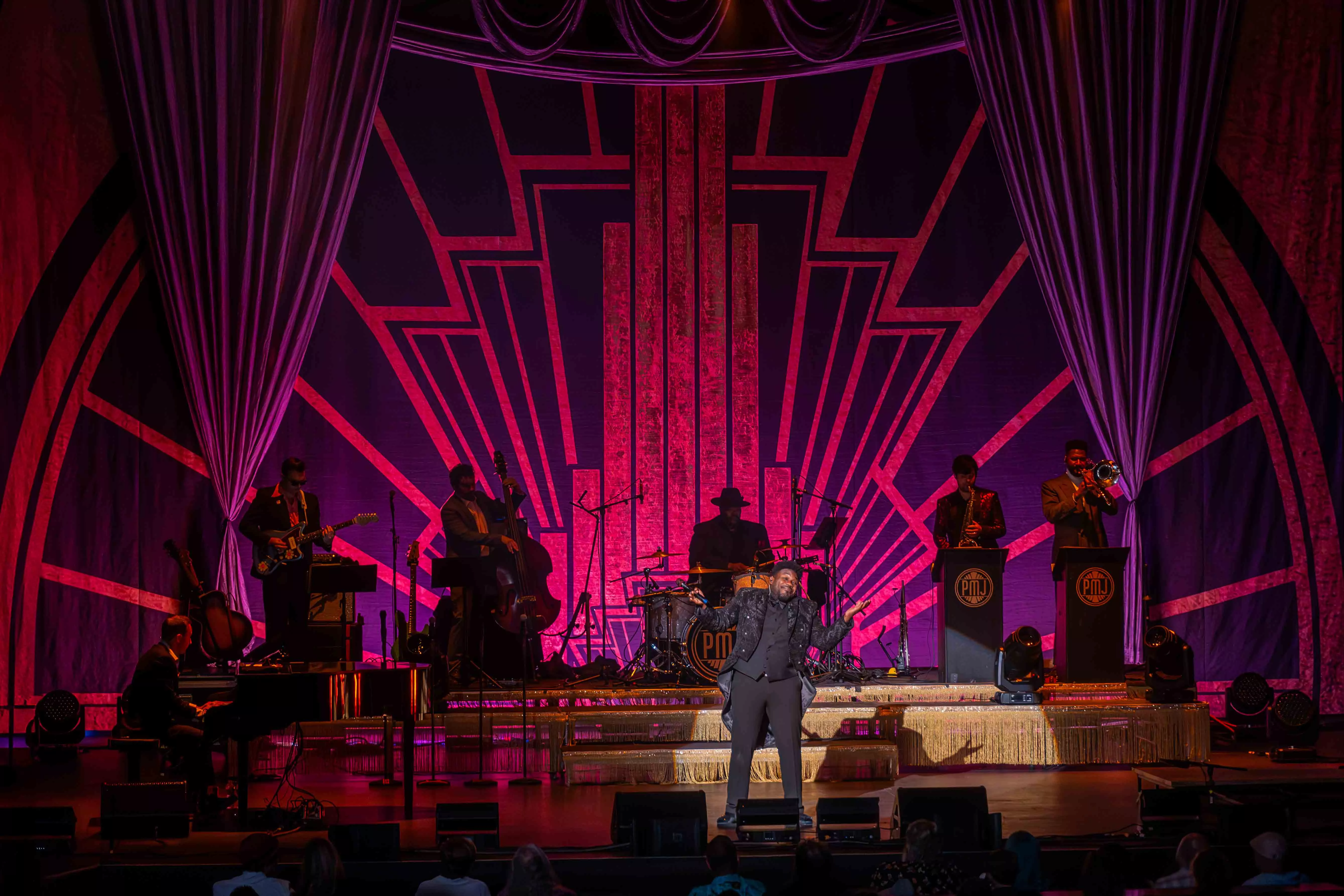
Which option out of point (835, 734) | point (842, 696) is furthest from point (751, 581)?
point (835, 734)

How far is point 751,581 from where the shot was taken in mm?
9180

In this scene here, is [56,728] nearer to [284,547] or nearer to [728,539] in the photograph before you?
[284,547]

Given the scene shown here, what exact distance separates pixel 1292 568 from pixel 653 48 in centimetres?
619

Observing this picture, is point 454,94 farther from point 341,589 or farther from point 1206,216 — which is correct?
point 1206,216

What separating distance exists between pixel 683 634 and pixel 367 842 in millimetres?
4049

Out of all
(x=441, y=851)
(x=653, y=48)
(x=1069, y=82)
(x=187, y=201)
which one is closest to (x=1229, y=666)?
(x=1069, y=82)

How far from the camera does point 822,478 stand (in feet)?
37.2

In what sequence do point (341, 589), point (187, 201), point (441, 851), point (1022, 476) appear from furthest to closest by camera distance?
point (1022, 476)
point (187, 201)
point (341, 589)
point (441, 851)

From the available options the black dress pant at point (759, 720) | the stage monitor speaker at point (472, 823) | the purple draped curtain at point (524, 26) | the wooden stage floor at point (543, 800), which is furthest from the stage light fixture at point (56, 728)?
the purple draped curtain at point (524, 26)

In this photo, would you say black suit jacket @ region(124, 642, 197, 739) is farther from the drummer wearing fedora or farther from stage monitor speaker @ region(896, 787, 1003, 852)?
stage monitor speaker @ region(896, 787, 1003, 852)

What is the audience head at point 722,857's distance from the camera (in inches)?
196

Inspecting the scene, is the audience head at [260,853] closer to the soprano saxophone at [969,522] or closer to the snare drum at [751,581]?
the snare drum at [751,581]

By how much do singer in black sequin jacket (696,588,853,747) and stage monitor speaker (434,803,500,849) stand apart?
1.49m

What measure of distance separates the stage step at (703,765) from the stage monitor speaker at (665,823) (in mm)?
2196
